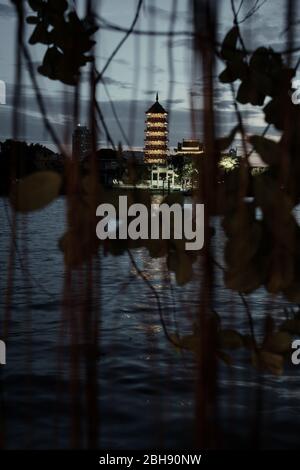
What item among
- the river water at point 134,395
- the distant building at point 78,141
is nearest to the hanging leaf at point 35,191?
the distant building at point 78,141

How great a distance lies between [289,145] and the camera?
85cm

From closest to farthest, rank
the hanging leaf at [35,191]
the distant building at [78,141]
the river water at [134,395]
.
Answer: the hanging leaf at [35,191] → the distant building at [78,141] → the river water at [134,395]

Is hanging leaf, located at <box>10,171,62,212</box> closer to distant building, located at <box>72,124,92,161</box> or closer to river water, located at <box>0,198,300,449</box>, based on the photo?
distant building, located at <box>72,124,92,161</box>

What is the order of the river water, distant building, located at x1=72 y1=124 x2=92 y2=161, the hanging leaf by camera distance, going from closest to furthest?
the hanging leaf
distant building, located at x1=72 y1=124 x2=92 y2=161
the river water

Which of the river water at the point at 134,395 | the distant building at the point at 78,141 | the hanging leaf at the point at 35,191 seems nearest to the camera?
the hanging leaf at the point at 35,191

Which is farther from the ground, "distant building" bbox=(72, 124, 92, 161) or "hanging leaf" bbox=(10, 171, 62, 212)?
"distant building" bbox=(72, 124, 92, 161)

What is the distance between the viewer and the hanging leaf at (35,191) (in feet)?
2.28

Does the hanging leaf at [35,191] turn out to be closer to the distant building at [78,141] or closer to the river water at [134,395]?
the distant building at [78,141]

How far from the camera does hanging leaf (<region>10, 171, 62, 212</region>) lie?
27.4 inches

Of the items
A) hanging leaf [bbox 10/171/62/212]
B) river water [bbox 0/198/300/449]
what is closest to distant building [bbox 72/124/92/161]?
hanging leaf [bbox 10/171/62/212]

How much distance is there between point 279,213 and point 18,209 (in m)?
0.33

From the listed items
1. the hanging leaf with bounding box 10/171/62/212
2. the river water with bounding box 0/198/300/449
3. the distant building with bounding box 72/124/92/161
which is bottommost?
the river water with bounding box 0/198/300/449

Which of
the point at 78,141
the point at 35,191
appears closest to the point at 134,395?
the point at 78,141
